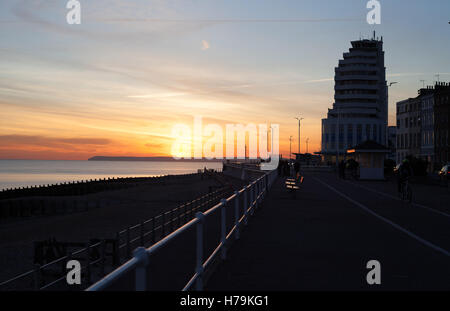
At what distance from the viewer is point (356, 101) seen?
16325 cm

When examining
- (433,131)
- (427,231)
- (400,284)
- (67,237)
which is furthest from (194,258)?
(433,131)

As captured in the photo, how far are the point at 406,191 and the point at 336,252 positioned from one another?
48.8 ft

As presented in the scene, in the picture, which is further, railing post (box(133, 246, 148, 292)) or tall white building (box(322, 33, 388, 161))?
tall white building (box(322, 33, 388, 161))

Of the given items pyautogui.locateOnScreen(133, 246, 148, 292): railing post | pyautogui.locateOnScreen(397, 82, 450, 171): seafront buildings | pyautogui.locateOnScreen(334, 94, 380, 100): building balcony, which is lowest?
pyautogui.locateOnScreen(133, 246, 148, 292): railing post

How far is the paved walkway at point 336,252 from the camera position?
8023 millimetres

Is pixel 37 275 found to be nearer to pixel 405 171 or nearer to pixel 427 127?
pixel 405 171

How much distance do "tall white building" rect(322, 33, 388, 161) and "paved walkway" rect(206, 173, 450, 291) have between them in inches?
5634

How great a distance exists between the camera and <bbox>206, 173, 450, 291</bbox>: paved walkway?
8.02 m

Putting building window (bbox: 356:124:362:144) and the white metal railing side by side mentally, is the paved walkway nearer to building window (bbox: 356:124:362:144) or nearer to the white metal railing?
the white metal railing

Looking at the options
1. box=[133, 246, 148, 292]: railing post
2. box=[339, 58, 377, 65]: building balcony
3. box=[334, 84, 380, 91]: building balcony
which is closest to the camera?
box=[133, 246, 148, 292]: railing post

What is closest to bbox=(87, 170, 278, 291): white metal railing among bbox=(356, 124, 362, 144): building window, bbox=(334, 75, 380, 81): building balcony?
bbox=(356, 124, 362, 144): building window

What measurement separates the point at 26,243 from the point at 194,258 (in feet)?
95.2

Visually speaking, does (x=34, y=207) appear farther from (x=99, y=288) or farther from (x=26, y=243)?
(x=99, y=288)

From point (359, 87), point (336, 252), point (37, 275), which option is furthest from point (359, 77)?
point (336, 252)
